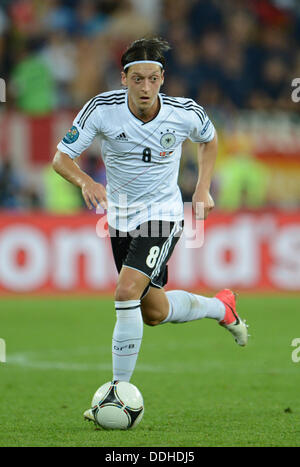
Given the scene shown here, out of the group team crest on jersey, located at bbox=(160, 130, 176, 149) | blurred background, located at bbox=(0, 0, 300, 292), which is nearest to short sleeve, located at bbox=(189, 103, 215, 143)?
team crest on jersey, located at bbox=(160, 130, 176, 149)

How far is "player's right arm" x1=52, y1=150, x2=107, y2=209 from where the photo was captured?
536 cm

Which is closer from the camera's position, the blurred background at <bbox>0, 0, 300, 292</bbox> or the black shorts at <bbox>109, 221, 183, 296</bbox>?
the black shorts at <bbox>109, 221, 183, 296</bbox>

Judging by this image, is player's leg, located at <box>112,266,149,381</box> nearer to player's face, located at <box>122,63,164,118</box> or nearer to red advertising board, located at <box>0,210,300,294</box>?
player's face, located at <box>122,63,164,118</box>

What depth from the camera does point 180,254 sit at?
13.1 m

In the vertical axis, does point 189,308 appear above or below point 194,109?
below

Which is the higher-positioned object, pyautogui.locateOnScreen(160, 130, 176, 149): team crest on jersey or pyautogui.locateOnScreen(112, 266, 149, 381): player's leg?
pyautogui.locateOnScreen(160, 130, 176, 149): team crest on jersey

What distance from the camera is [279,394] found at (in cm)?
677

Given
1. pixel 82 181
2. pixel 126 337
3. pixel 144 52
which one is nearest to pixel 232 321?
pixel 126 337

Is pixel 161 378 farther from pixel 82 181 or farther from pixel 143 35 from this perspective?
pixel 143 35

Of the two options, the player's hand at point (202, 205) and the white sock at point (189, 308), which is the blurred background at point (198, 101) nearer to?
the white sock at point (189, 308)

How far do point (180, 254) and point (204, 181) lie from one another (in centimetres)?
692

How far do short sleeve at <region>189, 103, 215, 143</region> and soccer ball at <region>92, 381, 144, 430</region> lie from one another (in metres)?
1.70

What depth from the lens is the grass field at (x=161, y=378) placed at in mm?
5246

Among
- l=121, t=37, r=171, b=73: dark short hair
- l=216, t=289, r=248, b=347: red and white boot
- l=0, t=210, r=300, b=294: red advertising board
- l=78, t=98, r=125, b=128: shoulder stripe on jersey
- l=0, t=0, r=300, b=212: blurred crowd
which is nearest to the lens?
l=121, t=37, r=171, b=73: dark short hair
